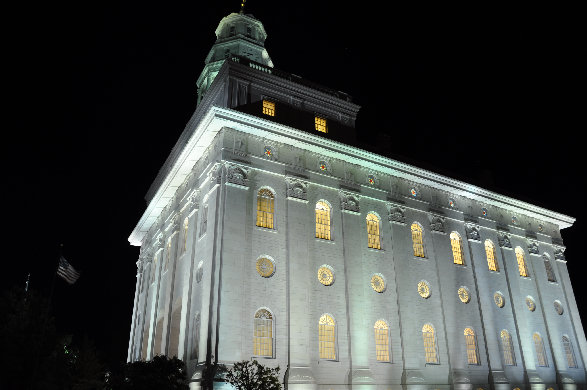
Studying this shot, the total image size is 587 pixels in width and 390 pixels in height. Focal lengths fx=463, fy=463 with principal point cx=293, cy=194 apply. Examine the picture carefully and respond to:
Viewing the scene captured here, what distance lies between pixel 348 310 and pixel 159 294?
42.9 feet

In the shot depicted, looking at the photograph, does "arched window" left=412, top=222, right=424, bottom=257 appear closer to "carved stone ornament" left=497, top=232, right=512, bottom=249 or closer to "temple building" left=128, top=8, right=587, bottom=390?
"temple building" left=128, top=8, right=587, bottom=390

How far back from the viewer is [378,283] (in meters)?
25.4

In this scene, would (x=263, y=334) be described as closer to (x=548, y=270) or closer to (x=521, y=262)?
(x=521, y=262)

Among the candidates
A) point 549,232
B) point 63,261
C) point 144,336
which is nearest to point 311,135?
point 63,261

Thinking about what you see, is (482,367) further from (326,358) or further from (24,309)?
(24,309)

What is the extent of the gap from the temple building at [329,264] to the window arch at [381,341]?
96 millimetres

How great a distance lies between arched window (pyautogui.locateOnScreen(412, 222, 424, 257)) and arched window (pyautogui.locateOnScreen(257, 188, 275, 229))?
9721 mm

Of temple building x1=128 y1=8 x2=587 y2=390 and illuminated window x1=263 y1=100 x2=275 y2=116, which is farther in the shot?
illuminated window x1=263 y1=100 x2=275 y2=116

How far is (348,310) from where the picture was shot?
76.0 feet

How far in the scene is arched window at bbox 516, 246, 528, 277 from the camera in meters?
33.1

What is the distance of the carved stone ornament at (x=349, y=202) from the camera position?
85.1 feet

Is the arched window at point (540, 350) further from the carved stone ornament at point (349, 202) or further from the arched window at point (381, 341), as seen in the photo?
the carved stone ornament at point (349, 202)

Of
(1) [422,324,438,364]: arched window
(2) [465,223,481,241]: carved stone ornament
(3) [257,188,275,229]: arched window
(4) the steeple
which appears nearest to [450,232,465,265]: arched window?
(2) [465,223,481,241]: carved stone ornament

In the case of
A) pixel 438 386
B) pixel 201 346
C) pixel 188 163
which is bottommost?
pixel 438 386
